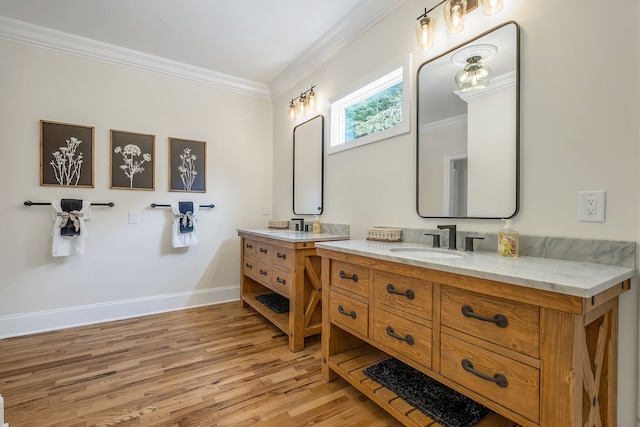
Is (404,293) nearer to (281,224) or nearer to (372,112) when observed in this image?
(372,112)

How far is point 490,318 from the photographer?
3.48 feet

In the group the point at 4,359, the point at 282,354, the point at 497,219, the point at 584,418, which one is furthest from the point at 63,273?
the point at 584,418

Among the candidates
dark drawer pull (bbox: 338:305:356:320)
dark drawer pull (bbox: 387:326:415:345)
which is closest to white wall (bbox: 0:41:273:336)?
dark drawer pull (bbox: 338:305:356:320)

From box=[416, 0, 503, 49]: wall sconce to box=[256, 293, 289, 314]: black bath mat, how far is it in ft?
7.57

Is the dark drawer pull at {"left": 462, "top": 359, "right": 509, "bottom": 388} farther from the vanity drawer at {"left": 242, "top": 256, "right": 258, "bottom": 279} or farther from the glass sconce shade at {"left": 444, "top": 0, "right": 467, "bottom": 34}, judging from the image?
the vanity drawer at {"left": 242, "top": 256, "right": 258, "bottom": 279}

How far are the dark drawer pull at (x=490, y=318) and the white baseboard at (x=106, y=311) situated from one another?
118 inches

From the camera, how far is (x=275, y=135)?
3.83 meters

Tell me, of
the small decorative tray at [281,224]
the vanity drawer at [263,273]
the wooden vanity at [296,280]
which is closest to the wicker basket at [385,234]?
the wooden vanity at [296,280]

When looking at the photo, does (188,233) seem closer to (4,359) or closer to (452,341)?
(4,359)

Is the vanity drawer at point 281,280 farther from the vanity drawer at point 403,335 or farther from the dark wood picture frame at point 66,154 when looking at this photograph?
the dark wood picture frame at point 66,154

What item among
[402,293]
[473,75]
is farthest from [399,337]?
[473,75]

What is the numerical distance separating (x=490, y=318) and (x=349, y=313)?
823mm

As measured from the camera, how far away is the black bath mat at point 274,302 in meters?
2.76

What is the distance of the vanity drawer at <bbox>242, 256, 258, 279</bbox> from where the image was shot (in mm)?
3015
